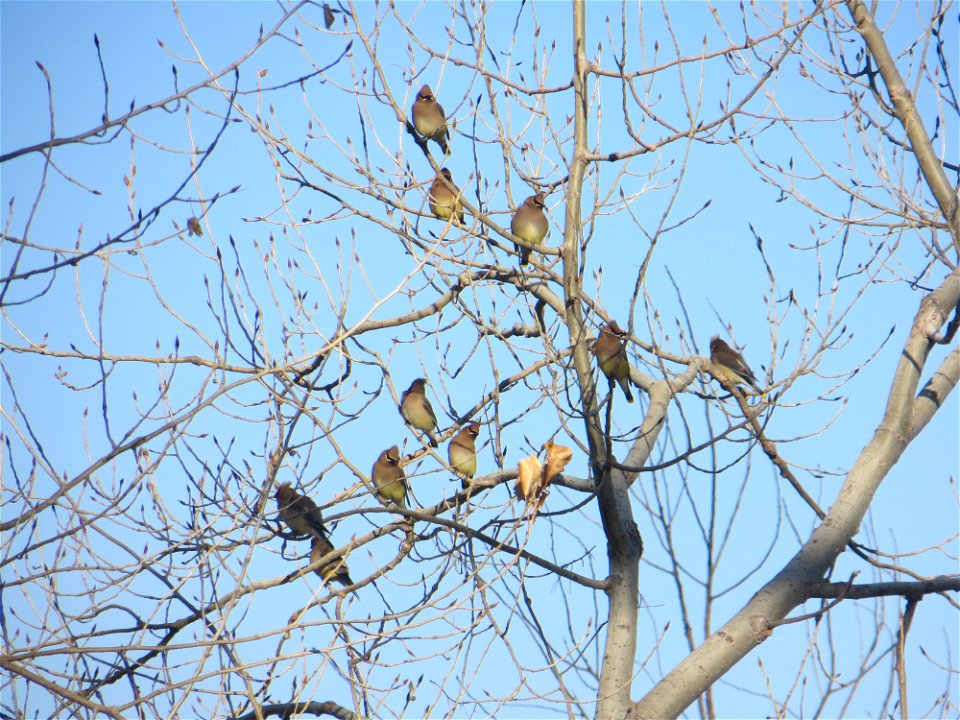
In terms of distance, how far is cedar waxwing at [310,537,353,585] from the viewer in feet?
14.9

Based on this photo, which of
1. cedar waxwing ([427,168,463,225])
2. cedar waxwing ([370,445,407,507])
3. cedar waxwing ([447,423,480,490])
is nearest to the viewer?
cedar waxwing ([447,423,480,490])

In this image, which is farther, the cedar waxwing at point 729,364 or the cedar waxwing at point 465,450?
the cedar waxwing at point 729,364

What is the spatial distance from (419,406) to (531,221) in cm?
118

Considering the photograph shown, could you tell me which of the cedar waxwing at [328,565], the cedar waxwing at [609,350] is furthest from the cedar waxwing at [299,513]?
the cedar waxwing at [609,350]

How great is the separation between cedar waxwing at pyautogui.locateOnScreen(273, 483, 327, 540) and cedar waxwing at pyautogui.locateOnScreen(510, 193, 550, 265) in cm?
161

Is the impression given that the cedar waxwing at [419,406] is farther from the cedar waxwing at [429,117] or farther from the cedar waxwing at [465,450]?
the cedar waxwing at [429,117]

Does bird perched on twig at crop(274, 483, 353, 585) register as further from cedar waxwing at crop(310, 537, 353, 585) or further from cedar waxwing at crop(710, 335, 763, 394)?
cedar waxwing at crop(710, 335, 763, 394)

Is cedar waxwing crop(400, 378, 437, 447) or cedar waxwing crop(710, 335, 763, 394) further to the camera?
cedar waxwing crop(400, 378, 437, 447)

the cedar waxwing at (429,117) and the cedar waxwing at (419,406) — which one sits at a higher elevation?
the cedar waxwing at (429,117)

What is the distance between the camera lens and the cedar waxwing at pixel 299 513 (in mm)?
4484

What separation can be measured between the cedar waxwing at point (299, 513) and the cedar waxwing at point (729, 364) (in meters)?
2.09

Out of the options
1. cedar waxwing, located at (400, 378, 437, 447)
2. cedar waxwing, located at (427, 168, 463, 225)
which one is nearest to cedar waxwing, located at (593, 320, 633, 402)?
cedar waxwing, located at (427, 168, 463, 225)

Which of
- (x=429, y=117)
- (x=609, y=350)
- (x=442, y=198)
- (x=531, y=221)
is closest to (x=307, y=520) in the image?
(x=609, y=350)

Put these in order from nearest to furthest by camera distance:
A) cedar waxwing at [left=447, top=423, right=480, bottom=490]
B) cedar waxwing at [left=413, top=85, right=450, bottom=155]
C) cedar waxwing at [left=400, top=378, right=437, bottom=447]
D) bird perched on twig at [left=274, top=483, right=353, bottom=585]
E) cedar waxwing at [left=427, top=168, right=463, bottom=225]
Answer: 1. bird perched on twig at [left=274, top=483, right=353, bottom=585]
2. cedar waxwing at [left=447, top=423, right=480, bottom=490]
3. cedar waxwing at [left=427, top=168, right=463, bottom=225]
4. cedar waxwing at [left=413, top=85, right=450, bottom=155]
5. cedar waxwing at [left=400, top=378, right=437, bottom=447]
